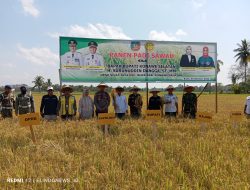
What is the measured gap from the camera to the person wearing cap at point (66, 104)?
12.2 m

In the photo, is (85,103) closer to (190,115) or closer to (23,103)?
(23,103)

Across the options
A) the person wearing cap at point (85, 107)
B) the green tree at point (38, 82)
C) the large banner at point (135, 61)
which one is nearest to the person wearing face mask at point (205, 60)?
the large banner at point (135, 61)

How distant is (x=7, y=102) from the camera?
12.6 m

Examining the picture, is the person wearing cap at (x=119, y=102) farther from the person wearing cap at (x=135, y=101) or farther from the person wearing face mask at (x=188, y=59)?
the person wearing face mask at (x=188, y=59)

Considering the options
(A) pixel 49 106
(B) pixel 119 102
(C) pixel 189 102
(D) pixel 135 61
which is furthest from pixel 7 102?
(C) pixel 189 102

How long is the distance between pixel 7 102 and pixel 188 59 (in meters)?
9.10

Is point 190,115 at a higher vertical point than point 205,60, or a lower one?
lower

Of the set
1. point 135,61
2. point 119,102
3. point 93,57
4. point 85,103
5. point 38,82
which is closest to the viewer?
point 85,103

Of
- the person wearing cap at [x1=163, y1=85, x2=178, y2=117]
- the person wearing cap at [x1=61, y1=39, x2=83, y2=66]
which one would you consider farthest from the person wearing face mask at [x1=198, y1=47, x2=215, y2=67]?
the person wearing cap at [x1=61, y1=39, x2=83, y2=66]

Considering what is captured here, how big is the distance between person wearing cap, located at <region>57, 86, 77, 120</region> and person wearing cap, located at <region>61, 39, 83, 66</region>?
3.16 m

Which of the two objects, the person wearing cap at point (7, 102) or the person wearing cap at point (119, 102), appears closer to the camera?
the person wearing cap at point (7, 102)

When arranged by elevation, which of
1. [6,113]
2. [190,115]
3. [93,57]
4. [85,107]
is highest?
[93,57]

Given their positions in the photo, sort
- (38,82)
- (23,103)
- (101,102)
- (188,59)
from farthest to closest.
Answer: (38,82) → (188,59) → (101,102) → (23,103)

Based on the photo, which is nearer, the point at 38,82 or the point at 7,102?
the point at 7,102
